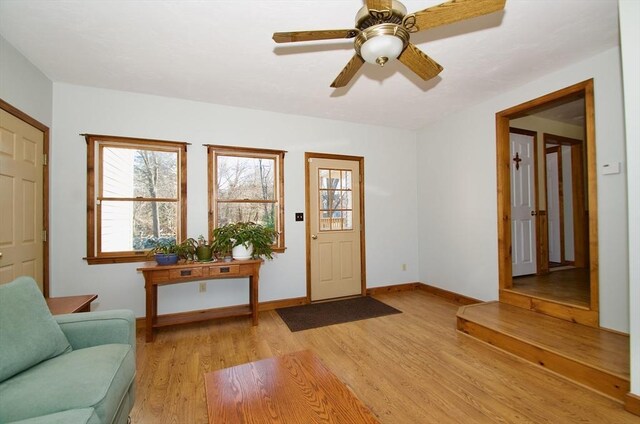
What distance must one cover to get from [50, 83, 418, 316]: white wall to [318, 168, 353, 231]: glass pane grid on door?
0.29m

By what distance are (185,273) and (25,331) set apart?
1.53m

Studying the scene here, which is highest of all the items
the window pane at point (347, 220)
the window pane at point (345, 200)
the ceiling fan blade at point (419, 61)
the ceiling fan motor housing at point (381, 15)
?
the ceiling fan motor housing at point (381, 15)

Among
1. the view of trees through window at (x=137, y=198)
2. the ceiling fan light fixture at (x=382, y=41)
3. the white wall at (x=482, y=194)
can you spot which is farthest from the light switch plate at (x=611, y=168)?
the view of trees through window at (x=137, y=198)

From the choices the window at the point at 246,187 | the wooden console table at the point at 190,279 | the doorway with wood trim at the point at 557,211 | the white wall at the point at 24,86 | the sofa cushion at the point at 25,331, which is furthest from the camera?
the window at the point at 246,187

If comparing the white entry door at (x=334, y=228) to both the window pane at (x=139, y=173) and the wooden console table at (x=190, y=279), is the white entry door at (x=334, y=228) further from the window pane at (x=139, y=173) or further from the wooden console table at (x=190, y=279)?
the window pane at (x=139, y=173)

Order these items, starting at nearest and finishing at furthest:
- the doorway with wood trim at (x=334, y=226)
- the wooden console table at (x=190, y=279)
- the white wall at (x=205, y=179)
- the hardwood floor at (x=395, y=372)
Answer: the hardwood floor at (x=395, y=372) < the wooden console table at (x=190, y=279) < the white wall at (x=205, y=179) < the doorway with wood trim at (x=334, y=226)

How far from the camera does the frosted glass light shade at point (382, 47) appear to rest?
4.94 ft

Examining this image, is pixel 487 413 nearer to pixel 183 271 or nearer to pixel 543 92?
pixel 183 271

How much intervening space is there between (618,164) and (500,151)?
1.10m

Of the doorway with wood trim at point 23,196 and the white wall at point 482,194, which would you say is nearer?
the doorway with wood trim at point 23,196

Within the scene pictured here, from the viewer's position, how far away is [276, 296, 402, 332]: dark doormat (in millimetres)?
3330

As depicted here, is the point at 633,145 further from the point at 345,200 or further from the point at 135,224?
the point at 135,224

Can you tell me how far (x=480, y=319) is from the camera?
287 cm

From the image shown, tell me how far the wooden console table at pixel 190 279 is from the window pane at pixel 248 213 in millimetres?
696
